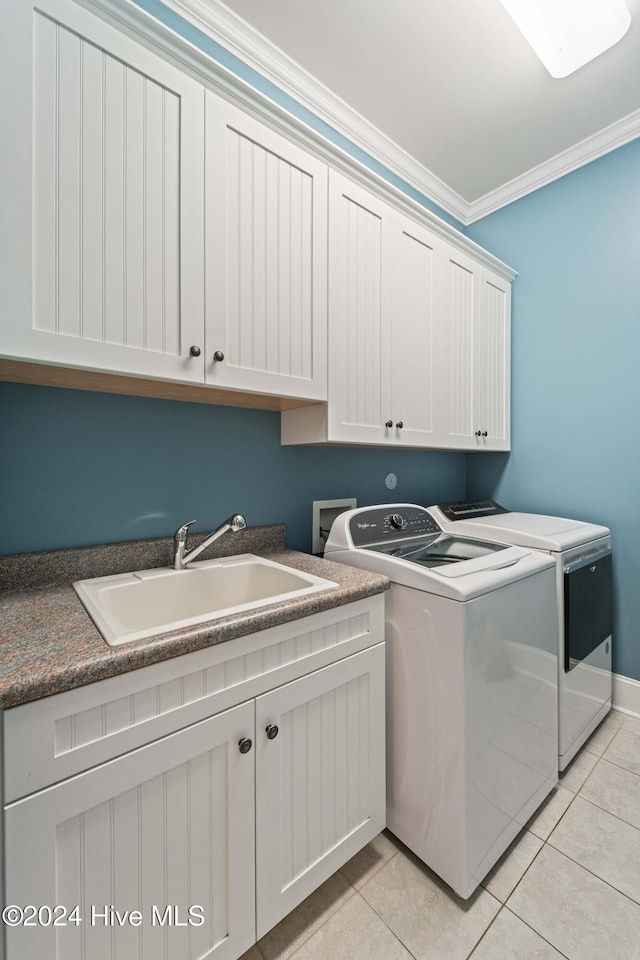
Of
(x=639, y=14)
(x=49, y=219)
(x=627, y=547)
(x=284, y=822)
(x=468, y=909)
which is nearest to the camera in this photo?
(x=49, y=219)

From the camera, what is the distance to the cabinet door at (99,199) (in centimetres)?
85

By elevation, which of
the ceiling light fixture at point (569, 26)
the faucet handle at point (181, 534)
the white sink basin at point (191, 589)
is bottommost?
the white sink basin at point (191, 589)

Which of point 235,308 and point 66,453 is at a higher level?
point 235,308

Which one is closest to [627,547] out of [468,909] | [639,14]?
[468,909]

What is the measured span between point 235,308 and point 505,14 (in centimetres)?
146

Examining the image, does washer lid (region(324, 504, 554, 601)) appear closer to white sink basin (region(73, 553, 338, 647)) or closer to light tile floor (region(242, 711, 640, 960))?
white sink basin (region(73, 553, 338, 647))

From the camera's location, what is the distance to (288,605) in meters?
0.96

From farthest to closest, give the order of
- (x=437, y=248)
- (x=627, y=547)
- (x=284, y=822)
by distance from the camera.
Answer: (x=627, y=547)
(x=437, y=248)
(x=284, y=822)

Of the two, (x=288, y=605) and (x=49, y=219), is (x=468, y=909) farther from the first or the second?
(x=49, y=219)

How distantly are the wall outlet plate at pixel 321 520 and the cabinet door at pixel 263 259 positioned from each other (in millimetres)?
573

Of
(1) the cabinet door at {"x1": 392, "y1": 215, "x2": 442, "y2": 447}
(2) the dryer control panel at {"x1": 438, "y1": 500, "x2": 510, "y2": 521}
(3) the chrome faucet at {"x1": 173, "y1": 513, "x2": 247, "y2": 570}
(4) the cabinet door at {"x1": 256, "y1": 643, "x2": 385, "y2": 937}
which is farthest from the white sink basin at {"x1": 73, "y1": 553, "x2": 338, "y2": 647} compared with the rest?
(2) the dryer control panel at {"x1": 438, "y1": 500, "x2": 510, "y2": 521}

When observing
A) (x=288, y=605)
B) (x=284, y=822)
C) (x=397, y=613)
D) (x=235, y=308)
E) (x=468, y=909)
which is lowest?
(x=468, y=909)

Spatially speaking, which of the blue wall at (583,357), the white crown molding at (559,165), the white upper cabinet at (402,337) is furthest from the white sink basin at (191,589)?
the white crown molding at (559,165)

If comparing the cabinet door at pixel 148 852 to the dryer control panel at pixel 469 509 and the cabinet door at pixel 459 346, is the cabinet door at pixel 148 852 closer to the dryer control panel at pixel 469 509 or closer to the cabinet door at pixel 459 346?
the dryer control panel at pixel 469 509
